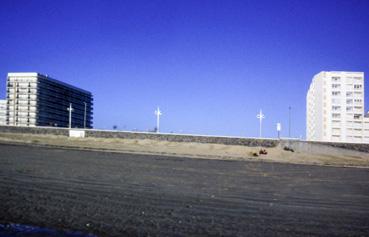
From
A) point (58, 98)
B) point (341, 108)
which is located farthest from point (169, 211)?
point (58, 98)

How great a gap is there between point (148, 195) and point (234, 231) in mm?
4212

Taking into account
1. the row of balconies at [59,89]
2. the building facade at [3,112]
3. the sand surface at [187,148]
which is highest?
the row of balconies at [59,89]

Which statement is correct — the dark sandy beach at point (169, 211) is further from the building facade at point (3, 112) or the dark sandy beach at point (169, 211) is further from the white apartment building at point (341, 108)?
the building facade at point (3, 112)

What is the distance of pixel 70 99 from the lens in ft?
485

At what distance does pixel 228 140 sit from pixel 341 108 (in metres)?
59.0

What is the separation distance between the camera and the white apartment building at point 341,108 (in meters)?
93.2

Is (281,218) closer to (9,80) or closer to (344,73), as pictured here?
(344,73)

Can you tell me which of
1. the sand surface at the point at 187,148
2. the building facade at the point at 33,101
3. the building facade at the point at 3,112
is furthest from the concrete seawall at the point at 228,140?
the building facade at the point at 3,112

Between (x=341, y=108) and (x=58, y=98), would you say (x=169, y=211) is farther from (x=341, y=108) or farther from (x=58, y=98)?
(x=58, y=98)

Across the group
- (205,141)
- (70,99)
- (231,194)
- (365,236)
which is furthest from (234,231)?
(70,99)

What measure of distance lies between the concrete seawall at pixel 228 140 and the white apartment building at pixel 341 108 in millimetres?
47202

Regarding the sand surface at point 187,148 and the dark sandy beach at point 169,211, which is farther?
the sand surface at point 187,148

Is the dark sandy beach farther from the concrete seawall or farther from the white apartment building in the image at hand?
the white apartment building

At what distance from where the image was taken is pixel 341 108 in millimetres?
98750
